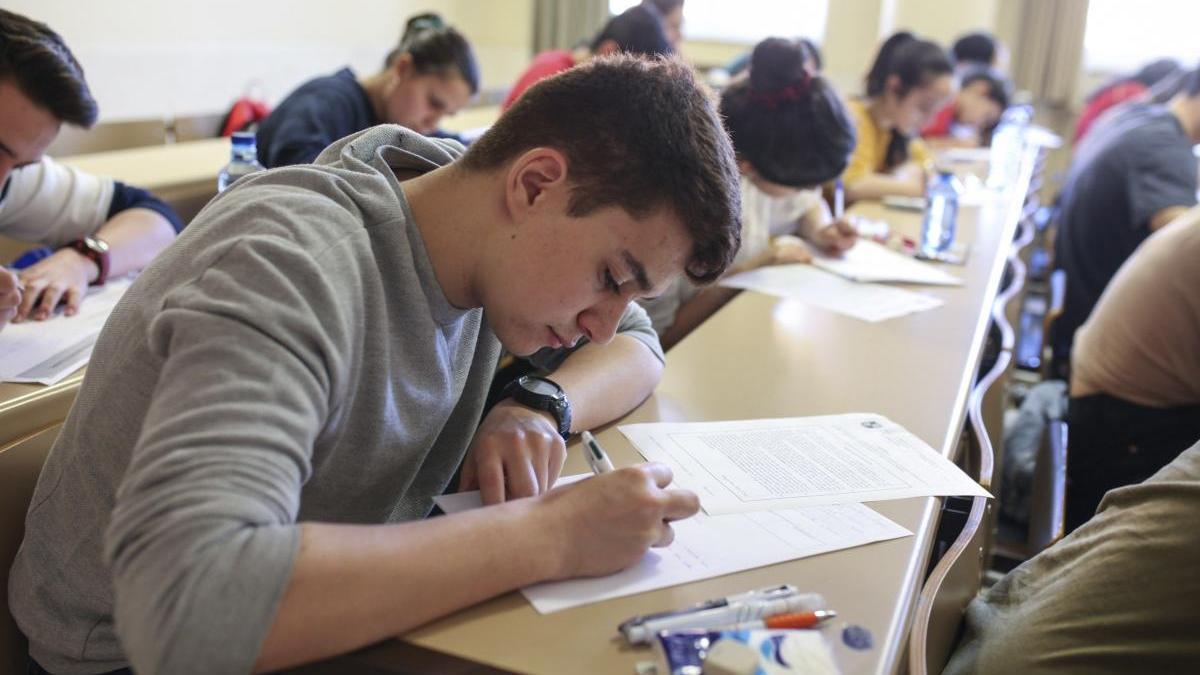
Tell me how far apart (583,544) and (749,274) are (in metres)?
1.37

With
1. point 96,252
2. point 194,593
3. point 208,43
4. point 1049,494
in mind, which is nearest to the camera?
point 194,593

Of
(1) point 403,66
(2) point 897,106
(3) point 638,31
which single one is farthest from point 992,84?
(1) point 403,66

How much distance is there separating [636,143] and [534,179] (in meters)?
0.10

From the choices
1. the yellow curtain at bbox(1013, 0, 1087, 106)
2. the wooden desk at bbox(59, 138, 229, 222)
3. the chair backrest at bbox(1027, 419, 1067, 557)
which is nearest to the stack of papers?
the chair backrest at bbox(1027, 419, 1067, 557)

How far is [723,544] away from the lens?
3.02ft

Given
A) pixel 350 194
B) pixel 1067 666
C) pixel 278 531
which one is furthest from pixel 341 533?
pixel 1067 666

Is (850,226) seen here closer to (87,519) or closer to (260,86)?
(87,519)

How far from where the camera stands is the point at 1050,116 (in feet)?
22.1

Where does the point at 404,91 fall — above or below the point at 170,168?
above

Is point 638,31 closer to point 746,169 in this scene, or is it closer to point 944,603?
point 746,169

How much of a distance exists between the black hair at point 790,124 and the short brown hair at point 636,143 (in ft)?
3.98

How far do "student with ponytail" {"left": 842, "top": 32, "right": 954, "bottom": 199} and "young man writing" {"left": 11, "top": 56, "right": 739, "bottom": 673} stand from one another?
2.57 meters

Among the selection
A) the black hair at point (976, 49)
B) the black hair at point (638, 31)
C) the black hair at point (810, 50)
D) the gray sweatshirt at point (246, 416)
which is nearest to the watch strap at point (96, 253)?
the gray sweatshirt at point (246, 416)

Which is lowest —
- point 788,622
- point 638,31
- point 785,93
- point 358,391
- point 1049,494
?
point 1049,494
